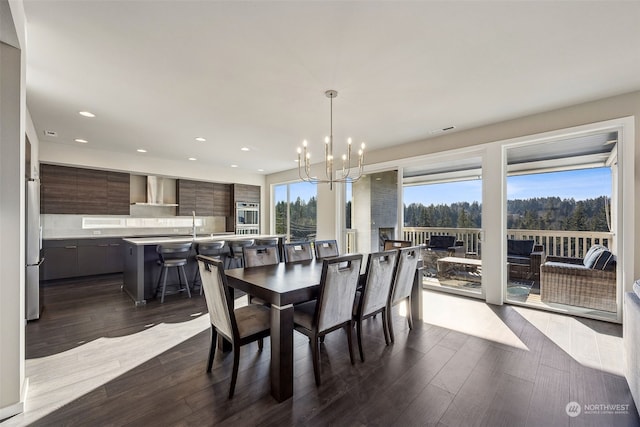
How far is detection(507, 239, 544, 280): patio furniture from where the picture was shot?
4.18 meters

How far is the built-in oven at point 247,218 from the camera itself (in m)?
7.80

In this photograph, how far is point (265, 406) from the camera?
188cm

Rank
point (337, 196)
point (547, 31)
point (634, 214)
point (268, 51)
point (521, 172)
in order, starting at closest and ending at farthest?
point (547, 31), point (268, 51), point (634, 214), point (521, 172), point (337, 196)

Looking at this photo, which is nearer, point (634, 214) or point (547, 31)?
point (547, 31)

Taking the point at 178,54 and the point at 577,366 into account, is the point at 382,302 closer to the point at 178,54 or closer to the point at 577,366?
the point at 577,366

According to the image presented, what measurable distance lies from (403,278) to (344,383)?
4.09ft

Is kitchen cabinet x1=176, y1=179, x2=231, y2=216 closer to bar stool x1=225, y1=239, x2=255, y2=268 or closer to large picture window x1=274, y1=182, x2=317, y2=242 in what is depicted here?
large picture window x1=274, y1=182, x2=317, y2=242

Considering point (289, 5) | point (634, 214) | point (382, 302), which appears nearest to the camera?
point (289, 5)

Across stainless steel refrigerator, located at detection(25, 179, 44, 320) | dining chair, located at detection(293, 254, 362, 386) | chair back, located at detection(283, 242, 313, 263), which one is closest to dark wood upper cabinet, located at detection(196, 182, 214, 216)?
stainless steel refrigerator, located at detection(25, 179, 44, 320)

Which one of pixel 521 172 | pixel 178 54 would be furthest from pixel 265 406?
pixel 521 172

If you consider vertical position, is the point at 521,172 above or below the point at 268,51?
below

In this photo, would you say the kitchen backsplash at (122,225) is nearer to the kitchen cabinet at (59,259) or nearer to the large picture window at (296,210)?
the kitchen cabinet at (59,259)

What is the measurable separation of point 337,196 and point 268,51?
422cm

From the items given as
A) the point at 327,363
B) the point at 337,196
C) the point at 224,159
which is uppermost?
the point at 224,159
